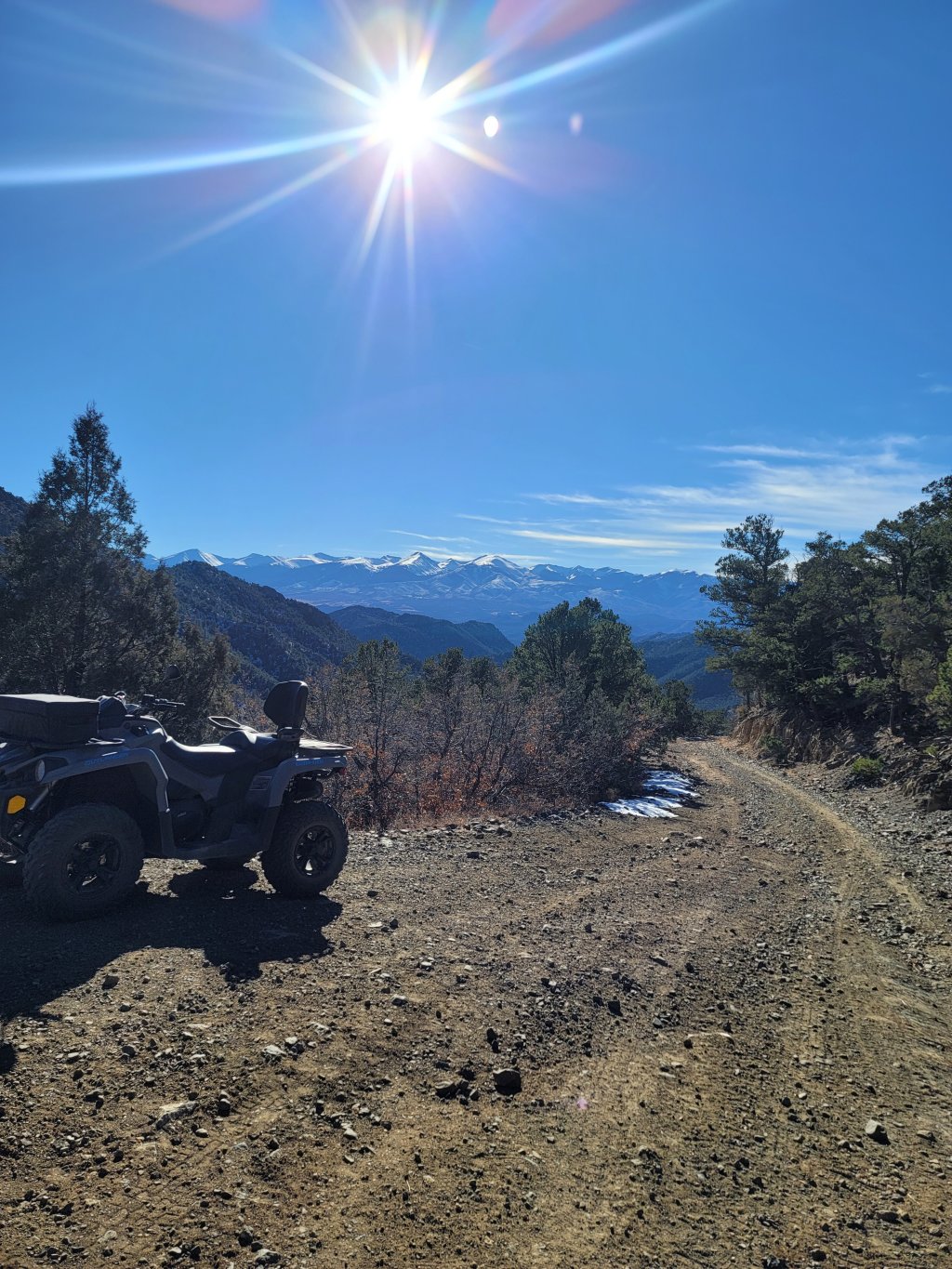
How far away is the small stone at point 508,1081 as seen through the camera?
12.1 ft

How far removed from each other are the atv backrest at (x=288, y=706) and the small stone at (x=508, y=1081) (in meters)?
3.78

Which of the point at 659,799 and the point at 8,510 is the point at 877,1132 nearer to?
the point at 659,799

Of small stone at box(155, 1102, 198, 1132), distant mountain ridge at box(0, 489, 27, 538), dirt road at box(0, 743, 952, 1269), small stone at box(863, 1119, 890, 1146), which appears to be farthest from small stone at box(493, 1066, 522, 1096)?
distant mountain ridge at box(0, 489, 27, 538)

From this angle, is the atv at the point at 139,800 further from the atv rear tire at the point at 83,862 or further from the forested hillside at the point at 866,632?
the forested hillside at the point at 866,632

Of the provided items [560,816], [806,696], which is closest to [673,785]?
[560,816]

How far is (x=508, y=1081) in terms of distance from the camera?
147 inches

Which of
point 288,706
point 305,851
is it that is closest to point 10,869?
point 305,851

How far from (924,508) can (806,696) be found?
30.2ft

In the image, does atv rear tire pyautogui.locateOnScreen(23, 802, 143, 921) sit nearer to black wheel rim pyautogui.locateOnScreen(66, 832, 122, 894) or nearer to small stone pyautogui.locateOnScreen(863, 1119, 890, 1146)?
black wheel rim pyautogui.locateOnScreen(66, 832, 122, 894)

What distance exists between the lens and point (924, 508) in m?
26.3

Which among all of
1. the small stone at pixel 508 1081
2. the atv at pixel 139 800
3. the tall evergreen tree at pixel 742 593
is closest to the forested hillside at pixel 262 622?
the tall evergreen tree at pixel 742 593

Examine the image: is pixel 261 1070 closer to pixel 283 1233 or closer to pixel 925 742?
pixel 283 1233

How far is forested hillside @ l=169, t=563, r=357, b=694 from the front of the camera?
99.5 meters

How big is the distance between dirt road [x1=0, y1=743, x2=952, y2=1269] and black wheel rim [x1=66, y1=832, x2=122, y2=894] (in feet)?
0.96
